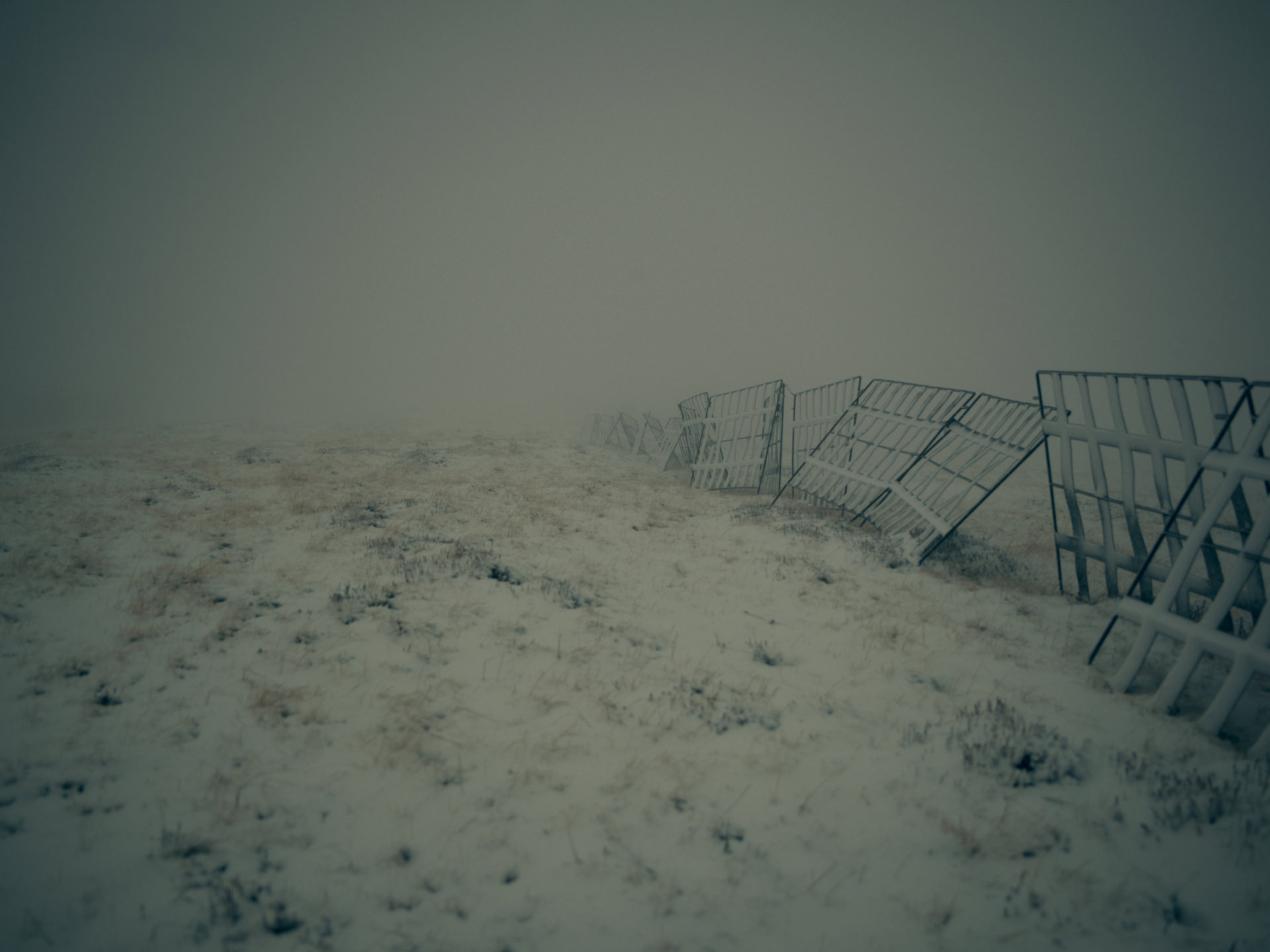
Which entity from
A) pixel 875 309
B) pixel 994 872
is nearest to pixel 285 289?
pixel 875 309

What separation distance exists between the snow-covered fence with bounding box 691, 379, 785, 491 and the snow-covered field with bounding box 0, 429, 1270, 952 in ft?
18.3

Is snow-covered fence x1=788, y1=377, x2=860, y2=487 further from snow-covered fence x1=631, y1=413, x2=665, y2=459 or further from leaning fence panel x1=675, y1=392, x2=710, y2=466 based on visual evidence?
snow-covered fence x1=631, y1=413, x2=665, y2=459

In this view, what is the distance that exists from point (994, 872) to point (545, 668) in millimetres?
3444

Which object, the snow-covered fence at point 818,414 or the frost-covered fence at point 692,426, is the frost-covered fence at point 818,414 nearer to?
the snow-covered fence at point 818,414

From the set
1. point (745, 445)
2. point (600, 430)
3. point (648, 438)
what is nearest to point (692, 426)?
point (745, 445)

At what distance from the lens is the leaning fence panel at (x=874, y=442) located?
890 cm

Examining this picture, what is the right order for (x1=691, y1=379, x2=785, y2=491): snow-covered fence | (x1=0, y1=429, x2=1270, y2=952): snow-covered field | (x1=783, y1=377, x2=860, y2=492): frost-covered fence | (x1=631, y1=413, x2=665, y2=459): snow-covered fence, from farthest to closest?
(x1=631, y1=413, x2=665, y2=459): snow-covered fence
(x1=691, y1=379, x2=785, y2=491): snow-covered fence
(x1=783, y1=377, x2=860, y2=492): frost-covered fence
(x1=0, y1=429, x2=1270, y2=952): snow-covered field

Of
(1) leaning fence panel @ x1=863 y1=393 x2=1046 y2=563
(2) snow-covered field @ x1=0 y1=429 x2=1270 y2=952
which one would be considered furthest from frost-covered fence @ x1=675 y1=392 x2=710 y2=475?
(2) snow-covered field @ x1=0 y1=429 x2=1270 y2=952

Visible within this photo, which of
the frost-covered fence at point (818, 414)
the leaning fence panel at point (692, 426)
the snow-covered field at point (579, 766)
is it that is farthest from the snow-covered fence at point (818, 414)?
the snow-covered field at point (579, 766)

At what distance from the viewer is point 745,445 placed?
41.9ft

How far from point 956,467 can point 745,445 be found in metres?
5.08

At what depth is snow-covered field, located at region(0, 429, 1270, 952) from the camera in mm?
2549

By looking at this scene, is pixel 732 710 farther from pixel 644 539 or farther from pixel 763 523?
pixel 763 523

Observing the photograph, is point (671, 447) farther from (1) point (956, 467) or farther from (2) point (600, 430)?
(2) point (600, 430)
